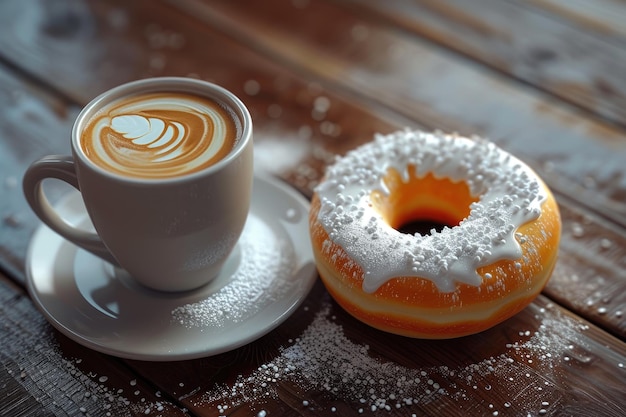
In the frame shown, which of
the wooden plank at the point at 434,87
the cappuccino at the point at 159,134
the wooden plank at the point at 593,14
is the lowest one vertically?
the wooden plank at the point at 434,87

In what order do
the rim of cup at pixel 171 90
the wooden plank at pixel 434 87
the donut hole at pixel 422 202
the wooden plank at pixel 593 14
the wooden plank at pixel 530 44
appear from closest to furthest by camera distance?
the rim of cup at pixel 171 90
the donut hole at pixel 422 202
the wooden plank at pixel 434 87
the wooden plank at pixel 530 44
the wooden plank at pixel 593 14

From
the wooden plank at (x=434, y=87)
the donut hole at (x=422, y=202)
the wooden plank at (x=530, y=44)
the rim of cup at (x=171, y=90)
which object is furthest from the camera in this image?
the wooden plank at (x=530, y=44)

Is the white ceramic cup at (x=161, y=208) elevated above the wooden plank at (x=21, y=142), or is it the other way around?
the white ceramic cup at (x=161, y=208)

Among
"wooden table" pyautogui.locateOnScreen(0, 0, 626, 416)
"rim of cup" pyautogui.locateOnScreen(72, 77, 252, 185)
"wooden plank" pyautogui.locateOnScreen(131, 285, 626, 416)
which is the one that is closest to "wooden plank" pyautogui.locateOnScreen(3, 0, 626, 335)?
"wooden table" pyautogui.locateOnScreen(0, 0, 626, 416)

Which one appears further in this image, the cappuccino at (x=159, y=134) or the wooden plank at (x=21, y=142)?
the wooden plank at (x=21, y=142)

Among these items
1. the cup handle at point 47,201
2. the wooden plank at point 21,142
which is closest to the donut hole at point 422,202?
the cup handle at point 47,201

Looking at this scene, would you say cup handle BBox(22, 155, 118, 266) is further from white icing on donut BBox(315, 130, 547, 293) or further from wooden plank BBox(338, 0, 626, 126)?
wooden plank BBox(338, 0, 626, 126)

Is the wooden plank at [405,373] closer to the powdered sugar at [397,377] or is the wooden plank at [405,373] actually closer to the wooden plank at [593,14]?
the powdered sugar at [397,377]

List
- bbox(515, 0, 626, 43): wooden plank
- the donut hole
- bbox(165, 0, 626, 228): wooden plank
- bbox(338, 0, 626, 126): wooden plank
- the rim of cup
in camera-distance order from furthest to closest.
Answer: bbox(515, 0, 626, 43): wooden plank, bbox(338, 0, 626, 126): wooden plank, bbox(165, 0, 626, 228): wooden plank, the donut hole, the rim of cup
